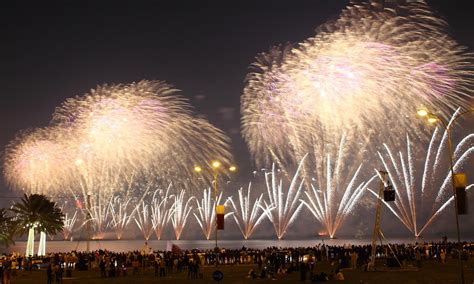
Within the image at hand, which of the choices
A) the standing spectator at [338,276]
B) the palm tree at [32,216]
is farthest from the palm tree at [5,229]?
the standing spectator at [338,276]

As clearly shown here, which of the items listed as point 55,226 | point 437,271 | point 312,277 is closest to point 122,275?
point 312,277

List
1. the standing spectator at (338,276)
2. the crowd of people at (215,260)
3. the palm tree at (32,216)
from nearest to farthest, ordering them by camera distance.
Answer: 1. the standing spectator at (338,276)
2. the crowd of people at (215,260)
3. the palm tree at (32,216)

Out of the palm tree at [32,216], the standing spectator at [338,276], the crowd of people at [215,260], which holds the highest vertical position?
the palm tree at [32,216]

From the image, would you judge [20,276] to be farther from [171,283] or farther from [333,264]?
[333,264]

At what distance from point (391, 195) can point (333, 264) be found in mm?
10220

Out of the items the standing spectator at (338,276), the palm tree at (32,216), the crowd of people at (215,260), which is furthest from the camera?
the palm tree at (32,216)

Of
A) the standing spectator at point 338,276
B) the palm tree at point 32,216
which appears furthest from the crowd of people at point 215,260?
the palm tree at point 32,216

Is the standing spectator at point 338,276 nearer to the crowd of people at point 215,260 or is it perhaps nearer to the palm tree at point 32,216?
the crowd of people at point 215,260

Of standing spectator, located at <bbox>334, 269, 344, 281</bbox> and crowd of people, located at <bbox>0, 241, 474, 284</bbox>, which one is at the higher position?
crowd of people, located at <bbox>0, 241, 474, 284</bbox>

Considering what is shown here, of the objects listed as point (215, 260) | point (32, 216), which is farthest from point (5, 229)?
point (215, 260)

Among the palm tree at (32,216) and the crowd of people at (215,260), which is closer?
the crowd of people at (215,260)

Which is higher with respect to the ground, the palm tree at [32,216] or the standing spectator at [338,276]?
the palm tree at [32,216]

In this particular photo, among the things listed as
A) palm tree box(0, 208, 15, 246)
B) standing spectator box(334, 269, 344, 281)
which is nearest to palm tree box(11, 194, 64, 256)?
palm tree box(0, 208, 15, 246)

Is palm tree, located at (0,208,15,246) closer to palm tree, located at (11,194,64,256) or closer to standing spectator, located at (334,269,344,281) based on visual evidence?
palm tree, located at (11,194,64,256)
